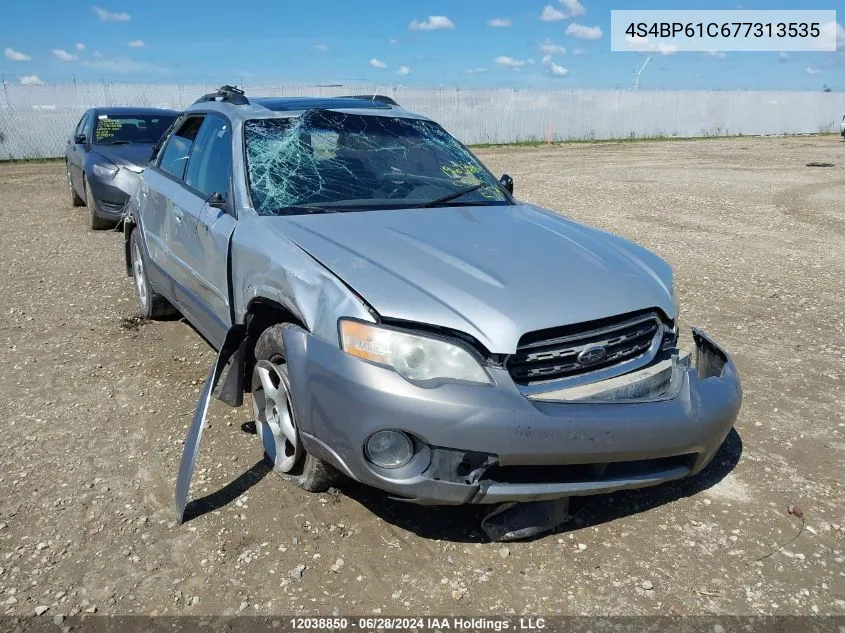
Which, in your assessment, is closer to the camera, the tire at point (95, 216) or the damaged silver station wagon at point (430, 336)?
the damaged silver station wagon at point (430, 336)

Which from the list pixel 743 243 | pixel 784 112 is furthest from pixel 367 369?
pixel 784 112

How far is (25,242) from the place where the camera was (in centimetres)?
914

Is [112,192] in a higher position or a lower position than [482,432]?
higher

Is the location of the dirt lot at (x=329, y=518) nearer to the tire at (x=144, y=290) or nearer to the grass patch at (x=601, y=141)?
the tire at (x=144, y=290)

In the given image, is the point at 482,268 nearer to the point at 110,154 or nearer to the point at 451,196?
the point at 451,196

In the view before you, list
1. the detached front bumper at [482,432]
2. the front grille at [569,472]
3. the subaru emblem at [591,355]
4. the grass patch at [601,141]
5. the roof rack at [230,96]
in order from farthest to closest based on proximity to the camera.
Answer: the grass patch at [601,141], the roof rack at [230,96], the subaru emblem at [591,355], the front grille at [569,472], the detached front bumper at [482,432]

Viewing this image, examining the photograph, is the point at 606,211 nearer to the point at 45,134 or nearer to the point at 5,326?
the point at 5,326

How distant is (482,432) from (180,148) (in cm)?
338

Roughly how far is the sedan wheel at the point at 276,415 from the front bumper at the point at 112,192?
6.27m

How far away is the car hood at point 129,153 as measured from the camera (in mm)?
8992

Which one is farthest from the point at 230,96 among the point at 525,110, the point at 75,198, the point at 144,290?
the point at 525,110

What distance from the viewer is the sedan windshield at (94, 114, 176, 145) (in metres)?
9.82

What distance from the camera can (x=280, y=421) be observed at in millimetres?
3193

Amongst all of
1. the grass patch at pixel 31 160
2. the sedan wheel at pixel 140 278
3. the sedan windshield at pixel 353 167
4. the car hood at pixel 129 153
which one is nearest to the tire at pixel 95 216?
the car hood at pixel 129 153
